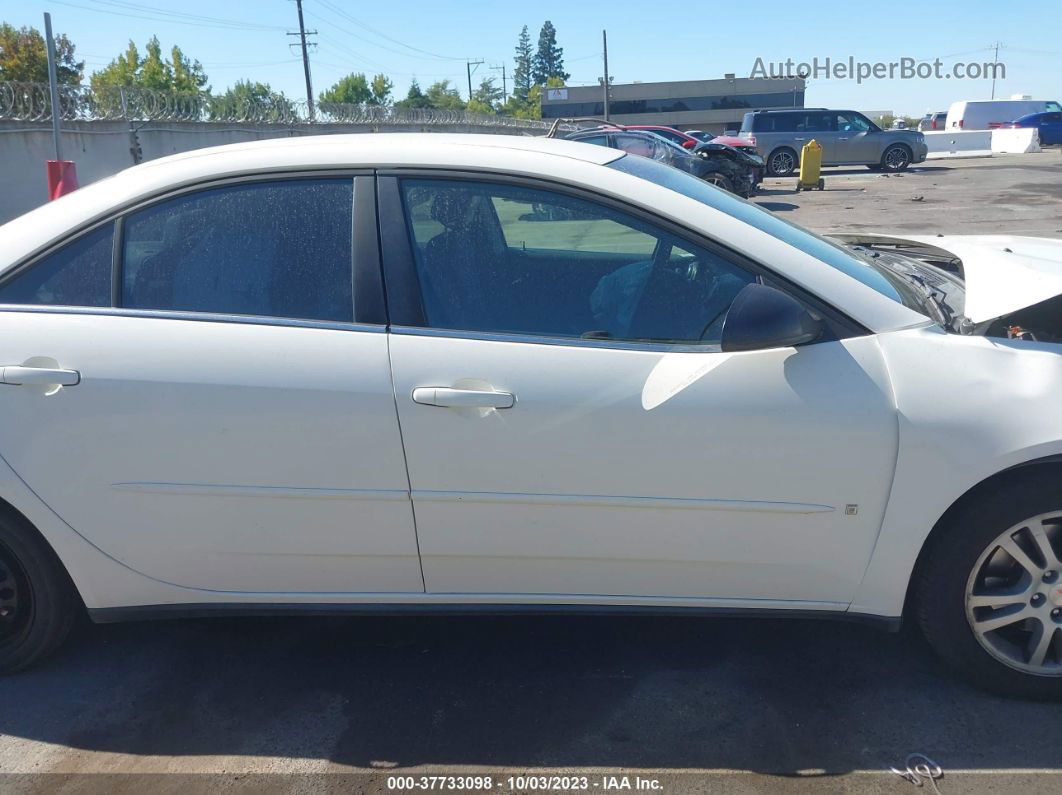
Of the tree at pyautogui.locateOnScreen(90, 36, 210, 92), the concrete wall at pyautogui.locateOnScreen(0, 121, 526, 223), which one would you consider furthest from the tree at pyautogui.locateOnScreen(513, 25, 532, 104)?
the concrete wall at pyautogui.locateOnScreen(0, 121, 526, 223)

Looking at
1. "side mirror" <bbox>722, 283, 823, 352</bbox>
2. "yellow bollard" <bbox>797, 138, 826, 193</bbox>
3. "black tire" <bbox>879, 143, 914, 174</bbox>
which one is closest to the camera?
"side mirror" <bbox>722, 283, 823, 352</bbox>

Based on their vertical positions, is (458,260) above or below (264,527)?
above

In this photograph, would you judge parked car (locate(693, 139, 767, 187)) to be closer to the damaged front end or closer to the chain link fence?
the chain link fence

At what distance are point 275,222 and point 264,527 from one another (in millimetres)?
905

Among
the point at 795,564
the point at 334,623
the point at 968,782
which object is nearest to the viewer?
the point at 968,782

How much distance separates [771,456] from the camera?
8.10ft

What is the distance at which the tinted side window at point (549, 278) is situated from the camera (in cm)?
261

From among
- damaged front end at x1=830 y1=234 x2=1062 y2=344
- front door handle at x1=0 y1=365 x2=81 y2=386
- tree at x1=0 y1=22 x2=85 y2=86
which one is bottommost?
front door handle at x1=0 y1=365 x2=81 y2=386

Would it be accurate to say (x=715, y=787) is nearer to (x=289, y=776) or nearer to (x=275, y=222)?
(x=289, y=776)

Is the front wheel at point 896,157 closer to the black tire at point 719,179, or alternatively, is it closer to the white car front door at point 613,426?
the black tire at point 719,179

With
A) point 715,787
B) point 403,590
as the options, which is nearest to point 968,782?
point 715,787

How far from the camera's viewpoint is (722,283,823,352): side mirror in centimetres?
240

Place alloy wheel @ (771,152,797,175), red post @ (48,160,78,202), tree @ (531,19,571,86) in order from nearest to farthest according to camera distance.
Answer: red post @ (48,160,78,202), alloy wheel @ (771,152,797,175), tree @ (531,19,571,86)

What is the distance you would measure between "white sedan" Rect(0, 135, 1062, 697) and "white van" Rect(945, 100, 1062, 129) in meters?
45.9
